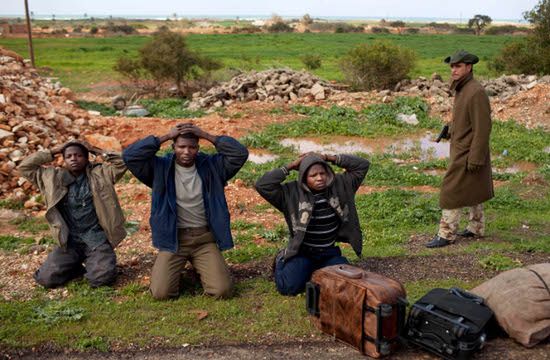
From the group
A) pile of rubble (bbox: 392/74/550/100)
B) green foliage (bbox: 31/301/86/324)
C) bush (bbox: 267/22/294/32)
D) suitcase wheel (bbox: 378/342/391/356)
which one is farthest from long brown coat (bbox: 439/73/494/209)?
bush (bbox: 267/22/294/32)

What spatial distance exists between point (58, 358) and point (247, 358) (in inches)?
54.9

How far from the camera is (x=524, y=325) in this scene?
428 centimetres

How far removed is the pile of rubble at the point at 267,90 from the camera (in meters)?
19.0

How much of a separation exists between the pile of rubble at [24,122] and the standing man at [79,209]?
4096mm

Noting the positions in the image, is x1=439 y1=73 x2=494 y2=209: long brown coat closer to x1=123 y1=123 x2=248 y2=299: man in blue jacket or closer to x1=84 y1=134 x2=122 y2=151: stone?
x1=123 y1=123 x2=248 y2=299: man in blue jacket

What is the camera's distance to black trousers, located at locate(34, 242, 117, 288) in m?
5.64

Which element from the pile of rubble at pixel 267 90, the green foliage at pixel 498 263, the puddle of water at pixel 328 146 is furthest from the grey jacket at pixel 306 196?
the pile of rubble at pixel 267 90

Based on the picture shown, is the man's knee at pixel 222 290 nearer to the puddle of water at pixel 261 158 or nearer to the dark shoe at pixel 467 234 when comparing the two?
the dark shoe at pixel 467 234

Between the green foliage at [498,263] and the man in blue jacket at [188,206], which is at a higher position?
the man in blue jacket at [188,206]

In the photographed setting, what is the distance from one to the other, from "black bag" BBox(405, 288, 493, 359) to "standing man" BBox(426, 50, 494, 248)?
2.12 meters

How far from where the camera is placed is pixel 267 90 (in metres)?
19.4

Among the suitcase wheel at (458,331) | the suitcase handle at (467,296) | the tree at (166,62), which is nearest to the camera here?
the suitcase wheel at (458,331)

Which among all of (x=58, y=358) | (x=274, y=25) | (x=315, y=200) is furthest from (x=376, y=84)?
(x=274, y=25)

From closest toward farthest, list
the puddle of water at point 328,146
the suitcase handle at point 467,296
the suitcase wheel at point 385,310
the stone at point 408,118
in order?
1. the suitcase wheel at point 385,310
2. the suitcase handle at point 467,296
3. the puddle of water at point 328,146
4. the stone at point 408,118
